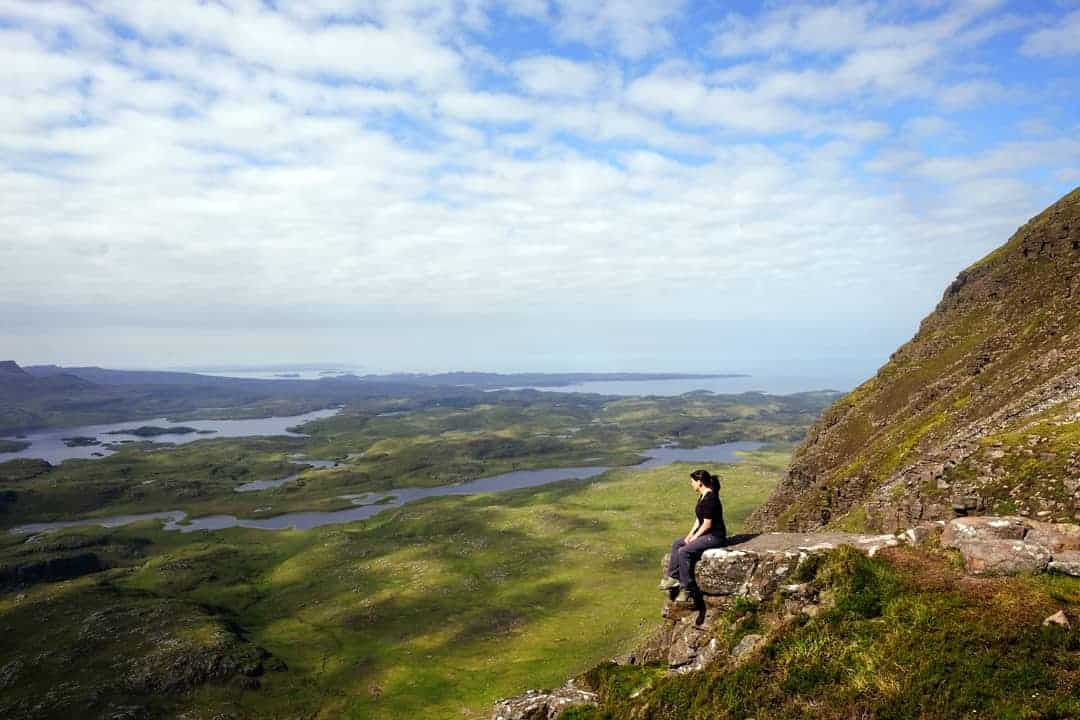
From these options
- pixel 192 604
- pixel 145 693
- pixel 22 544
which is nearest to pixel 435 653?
pixel 145 693

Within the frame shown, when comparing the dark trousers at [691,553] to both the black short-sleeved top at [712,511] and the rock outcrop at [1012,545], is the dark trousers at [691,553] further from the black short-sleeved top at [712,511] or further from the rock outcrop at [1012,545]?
the rock outcrop at [1012,545]

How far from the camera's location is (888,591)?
18172 mm

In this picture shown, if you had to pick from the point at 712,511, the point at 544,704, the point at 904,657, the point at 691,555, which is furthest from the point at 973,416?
the point at 544,704

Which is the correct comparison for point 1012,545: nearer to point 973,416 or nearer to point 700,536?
point 700,536

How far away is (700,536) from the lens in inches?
880

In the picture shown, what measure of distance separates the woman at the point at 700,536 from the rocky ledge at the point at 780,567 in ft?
1.11

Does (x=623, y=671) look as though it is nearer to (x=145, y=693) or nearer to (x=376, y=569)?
(x=145, y=693)

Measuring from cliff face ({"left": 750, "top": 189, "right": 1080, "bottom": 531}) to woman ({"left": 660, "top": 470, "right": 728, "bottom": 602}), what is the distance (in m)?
16.2

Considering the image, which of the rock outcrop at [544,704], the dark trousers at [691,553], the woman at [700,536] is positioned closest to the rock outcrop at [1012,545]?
the woman at [700,536]

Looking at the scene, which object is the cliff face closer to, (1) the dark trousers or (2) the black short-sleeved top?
(2) the black short-sleeved top

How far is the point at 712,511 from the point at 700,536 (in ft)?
3.95

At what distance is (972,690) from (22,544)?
21827 centimetres

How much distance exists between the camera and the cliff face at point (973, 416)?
29.5m

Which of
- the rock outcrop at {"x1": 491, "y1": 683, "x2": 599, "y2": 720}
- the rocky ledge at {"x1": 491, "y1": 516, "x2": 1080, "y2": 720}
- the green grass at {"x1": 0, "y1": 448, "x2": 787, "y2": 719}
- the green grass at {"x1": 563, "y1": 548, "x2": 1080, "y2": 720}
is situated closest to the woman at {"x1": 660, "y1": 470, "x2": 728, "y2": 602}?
the rocky ledge at {"x1": 491, "y1": 516, "x2": 1080, "y2": 720}
